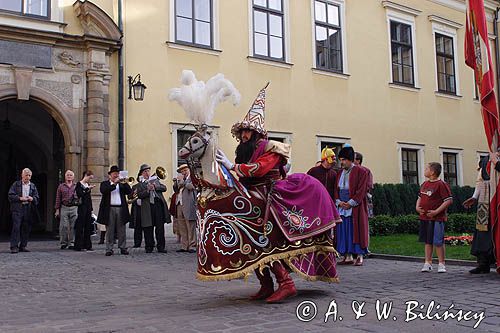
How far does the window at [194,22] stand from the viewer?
1572 centimetres

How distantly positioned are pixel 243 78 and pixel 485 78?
9.86m

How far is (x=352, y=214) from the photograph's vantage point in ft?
30.6

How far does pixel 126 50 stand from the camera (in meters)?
14.8

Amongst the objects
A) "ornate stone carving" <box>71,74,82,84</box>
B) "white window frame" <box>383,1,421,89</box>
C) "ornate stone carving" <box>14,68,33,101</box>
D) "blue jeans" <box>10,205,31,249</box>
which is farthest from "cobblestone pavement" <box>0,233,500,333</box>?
"white window frame" <box>383,1,421,89</box>

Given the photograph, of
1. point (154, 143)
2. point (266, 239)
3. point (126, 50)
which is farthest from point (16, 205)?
point (266, 239)

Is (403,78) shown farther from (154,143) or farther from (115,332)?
(115,332)

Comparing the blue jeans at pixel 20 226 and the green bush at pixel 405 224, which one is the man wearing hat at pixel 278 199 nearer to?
the blue jeans at pixel 20 226

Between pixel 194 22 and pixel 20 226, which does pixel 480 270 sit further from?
pixel 194 22

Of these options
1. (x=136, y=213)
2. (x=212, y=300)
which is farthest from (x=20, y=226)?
(x=212, y=300)

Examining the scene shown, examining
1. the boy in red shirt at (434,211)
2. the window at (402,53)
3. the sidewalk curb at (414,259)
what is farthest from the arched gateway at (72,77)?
the window at (402,53)

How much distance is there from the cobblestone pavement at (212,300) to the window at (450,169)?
1397cm

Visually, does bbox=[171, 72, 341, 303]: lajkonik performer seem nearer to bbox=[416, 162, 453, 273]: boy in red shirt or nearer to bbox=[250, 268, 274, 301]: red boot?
bbox=[250, 268, 274, 301]: red boot

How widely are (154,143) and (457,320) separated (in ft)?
36.8

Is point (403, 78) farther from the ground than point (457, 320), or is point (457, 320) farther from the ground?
point (403, 78)
